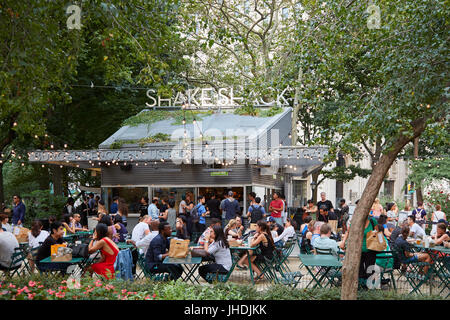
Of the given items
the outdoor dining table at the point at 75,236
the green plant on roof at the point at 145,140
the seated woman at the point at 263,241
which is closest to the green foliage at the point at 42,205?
the green plant on roof at the point at 145,140

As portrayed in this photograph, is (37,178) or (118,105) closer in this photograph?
(118,105)

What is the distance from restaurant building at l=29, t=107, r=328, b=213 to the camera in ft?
59.9

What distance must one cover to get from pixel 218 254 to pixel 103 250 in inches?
88.3

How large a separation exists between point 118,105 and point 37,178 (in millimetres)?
8417

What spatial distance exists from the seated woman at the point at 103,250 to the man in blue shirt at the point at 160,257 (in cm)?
88

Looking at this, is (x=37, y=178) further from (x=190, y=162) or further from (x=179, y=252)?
(x=179, y=252)

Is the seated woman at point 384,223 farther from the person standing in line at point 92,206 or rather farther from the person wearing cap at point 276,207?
the person standing in line at point 92,206

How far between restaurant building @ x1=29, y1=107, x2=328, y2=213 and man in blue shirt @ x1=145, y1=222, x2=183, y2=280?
8293 mm

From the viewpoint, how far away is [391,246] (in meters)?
10.6

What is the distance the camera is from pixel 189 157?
17.9 meters

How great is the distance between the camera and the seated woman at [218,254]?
9047 mm

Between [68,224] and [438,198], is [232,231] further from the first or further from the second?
[438,198]

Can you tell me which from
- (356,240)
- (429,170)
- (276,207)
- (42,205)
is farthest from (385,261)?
(42,205)
